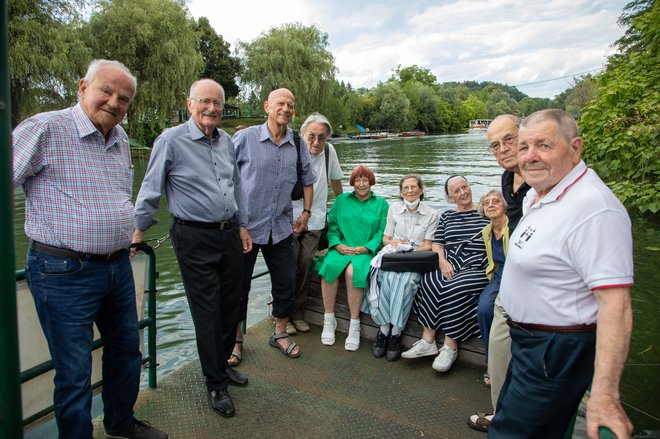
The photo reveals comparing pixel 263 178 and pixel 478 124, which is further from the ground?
pixel 478 124

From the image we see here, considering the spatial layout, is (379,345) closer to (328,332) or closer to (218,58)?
(328,332)

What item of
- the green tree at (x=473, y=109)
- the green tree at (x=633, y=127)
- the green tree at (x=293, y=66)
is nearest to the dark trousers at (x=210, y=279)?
the green tree at (x=633, y=127)

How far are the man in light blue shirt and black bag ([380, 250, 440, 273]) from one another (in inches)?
32.5

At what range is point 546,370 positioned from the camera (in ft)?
5.63

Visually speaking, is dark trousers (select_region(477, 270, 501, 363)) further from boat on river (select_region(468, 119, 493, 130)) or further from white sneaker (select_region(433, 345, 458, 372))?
boat on river (select_region(468, 119, 493, 130))

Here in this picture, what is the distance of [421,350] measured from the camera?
349 cm

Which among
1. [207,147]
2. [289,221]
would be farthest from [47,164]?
[289,221]

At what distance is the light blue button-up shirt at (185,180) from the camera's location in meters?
2.81

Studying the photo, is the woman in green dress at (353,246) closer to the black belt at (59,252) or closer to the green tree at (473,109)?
the black belt at (59,252)

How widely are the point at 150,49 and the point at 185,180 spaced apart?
71.8 feet

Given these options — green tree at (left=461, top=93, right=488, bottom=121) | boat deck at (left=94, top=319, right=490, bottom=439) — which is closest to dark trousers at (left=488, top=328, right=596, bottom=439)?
boat deck at (left=94, top=319, right=490, bottom=439)

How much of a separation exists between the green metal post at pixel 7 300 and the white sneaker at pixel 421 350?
9.39ft

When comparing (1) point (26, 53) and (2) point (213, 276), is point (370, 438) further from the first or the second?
(1) point (26, 53)

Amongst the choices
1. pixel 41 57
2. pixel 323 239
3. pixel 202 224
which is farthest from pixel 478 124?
pixel 202 224
